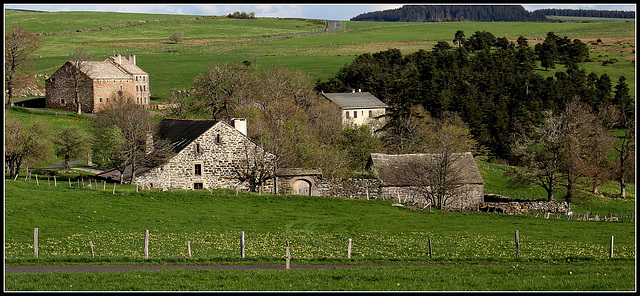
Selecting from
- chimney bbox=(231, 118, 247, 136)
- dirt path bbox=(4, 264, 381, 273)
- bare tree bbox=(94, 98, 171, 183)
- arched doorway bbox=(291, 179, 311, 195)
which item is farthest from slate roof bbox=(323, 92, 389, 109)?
dirt path bbox=(4, 264, 381, 273)

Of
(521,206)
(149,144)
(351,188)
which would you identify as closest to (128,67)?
(149,144)

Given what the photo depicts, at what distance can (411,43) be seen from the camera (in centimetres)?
19000

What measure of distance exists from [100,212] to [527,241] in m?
23.4

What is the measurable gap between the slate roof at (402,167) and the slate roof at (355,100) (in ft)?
133

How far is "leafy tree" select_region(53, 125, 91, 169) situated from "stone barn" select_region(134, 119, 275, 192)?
11637mm

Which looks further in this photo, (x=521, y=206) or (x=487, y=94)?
(x=487, y=94)

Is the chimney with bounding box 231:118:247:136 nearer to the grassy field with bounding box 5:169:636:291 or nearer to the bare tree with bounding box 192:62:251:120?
the grassy field with bounding box 5:169:636:291

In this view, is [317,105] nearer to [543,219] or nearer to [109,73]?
[109,73]

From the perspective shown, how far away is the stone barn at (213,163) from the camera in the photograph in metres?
56.3

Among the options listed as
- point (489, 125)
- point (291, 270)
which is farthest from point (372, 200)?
point (489, 125)

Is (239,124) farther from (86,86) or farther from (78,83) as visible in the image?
(78,83)

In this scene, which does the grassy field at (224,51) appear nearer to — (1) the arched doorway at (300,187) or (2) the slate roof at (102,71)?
(2) the slate roof at (102,71)

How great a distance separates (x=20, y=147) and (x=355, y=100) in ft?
183

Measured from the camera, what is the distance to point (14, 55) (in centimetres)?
9462
